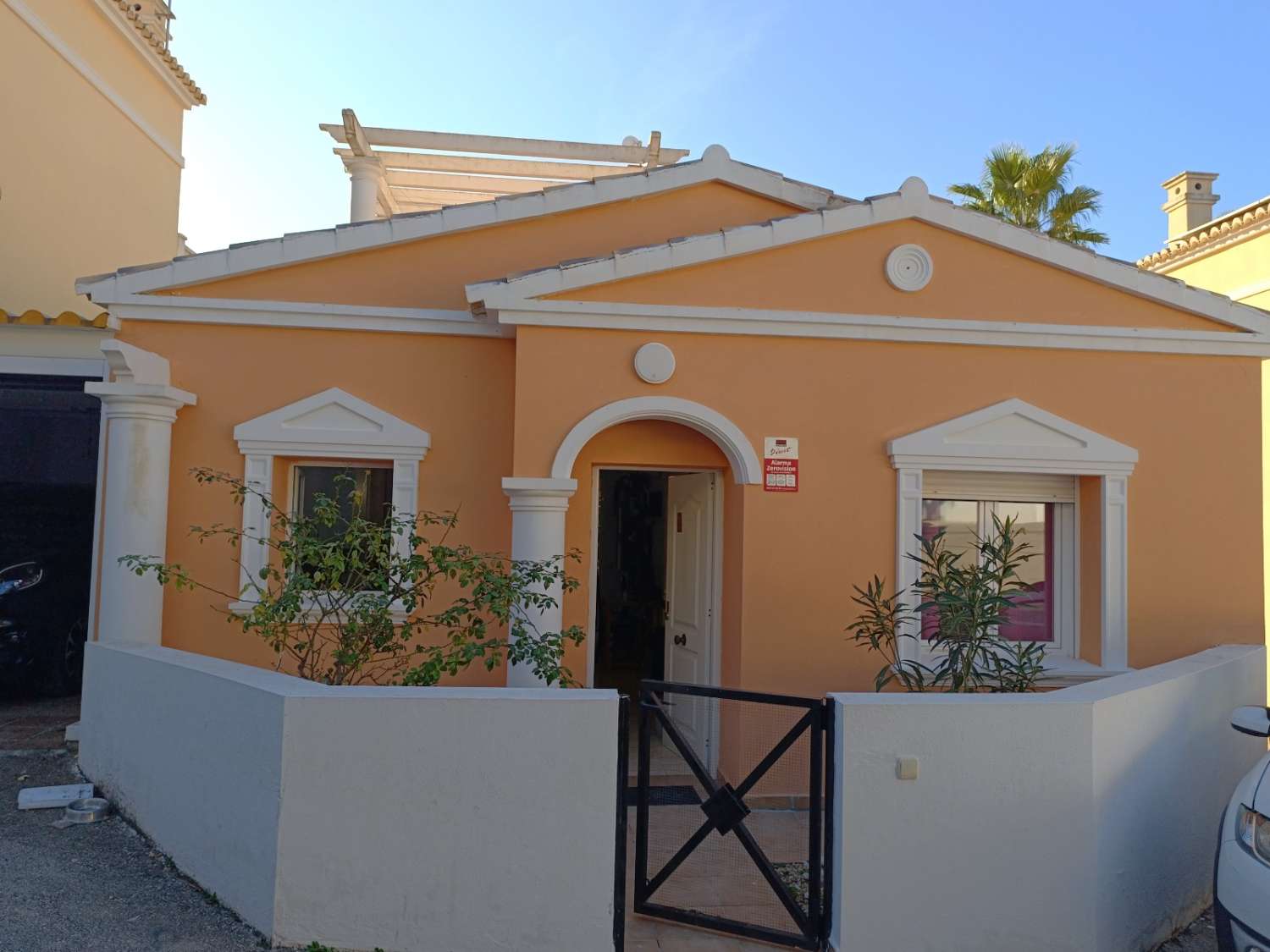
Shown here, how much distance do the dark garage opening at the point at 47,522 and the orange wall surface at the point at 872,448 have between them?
4.81 metres

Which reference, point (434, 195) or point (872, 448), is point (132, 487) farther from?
point (434, 195)

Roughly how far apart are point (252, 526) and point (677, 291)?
3.46 meters

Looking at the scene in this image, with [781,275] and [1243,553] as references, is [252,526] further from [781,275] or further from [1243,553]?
[1243,553]

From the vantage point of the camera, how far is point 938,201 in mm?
6551

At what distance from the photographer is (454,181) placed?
1141cm

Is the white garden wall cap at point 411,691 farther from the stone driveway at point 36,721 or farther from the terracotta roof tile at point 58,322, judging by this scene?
the terracotta roof tile at point 58,322

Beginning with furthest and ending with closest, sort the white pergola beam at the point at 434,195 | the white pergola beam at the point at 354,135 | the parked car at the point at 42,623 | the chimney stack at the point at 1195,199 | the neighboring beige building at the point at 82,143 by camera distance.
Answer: the chimney stack at the point at 1195,199
the white pergola beam at the point at 434,195
the neighboring beige building at the point at 82,143
the white pergola beam at the point at 354,135
the parked car at the point at 42,623

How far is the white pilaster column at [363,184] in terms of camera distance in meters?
10.1

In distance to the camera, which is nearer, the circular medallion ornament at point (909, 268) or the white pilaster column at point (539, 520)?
the white pilaster column at point (539, 520)

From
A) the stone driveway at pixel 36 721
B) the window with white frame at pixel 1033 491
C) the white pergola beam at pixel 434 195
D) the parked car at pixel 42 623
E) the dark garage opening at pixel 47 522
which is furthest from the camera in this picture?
the white pergola beam at pixel 434 195

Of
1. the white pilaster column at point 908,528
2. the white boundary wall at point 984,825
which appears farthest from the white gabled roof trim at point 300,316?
→ the white boundary wall at point 984,825

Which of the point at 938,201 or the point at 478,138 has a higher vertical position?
the point at 478,138

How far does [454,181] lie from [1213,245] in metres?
11.1

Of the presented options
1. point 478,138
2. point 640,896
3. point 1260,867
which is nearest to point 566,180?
point 478,138
